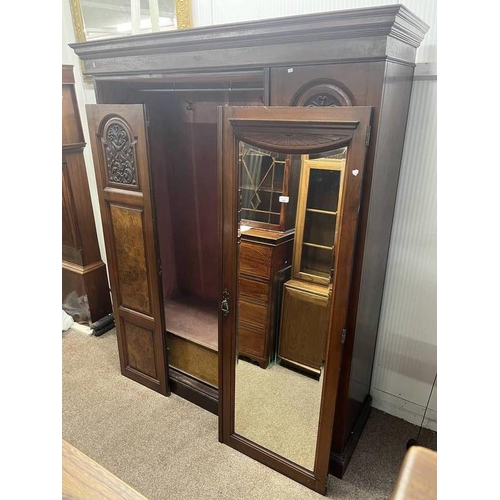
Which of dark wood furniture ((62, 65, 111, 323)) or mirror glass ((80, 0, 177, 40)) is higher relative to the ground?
mirror glass ((80, 0, 177, 40))

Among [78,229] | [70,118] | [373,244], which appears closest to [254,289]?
[373,244]

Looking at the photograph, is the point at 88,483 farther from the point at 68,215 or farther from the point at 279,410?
the point at 68,215

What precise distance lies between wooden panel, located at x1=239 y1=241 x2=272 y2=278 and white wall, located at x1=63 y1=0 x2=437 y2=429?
74 centimetres

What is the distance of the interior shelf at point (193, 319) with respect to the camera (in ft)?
7.80

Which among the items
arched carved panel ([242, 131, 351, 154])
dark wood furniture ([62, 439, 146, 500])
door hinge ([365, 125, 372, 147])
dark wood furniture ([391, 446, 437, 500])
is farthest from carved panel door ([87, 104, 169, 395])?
dark wood furniture ([391, 446, 437, 500])

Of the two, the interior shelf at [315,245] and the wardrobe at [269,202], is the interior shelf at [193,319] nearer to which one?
the wardrobe at [269,202]

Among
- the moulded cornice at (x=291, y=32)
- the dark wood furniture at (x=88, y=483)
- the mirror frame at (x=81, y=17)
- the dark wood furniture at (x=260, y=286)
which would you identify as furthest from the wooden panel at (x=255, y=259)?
the mirror frame at (x=81, y=17)

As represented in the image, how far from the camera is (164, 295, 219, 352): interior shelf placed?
238 cm

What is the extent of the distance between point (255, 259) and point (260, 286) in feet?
0.48

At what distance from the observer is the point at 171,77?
1.82m

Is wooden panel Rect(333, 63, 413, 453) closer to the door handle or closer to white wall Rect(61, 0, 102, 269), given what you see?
the door handle
